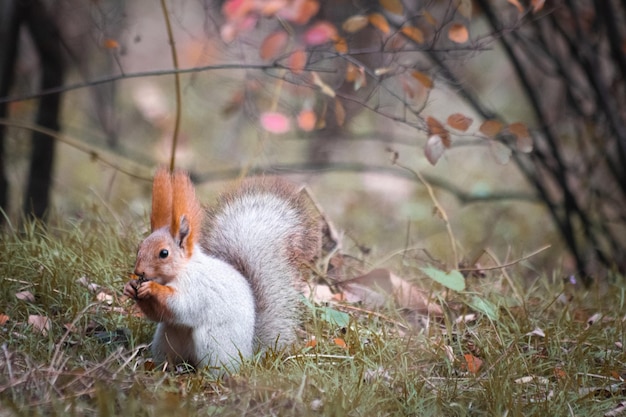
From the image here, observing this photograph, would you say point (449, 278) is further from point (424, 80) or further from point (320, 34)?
point (320, 34)

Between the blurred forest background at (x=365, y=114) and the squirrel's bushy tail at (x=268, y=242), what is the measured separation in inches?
16.9

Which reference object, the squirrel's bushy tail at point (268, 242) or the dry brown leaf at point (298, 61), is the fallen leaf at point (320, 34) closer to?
the dry brown leaf at point (298, 61)

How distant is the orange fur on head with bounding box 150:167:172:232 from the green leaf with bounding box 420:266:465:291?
976 millimetres

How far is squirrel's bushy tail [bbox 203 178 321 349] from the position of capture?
2410 mm

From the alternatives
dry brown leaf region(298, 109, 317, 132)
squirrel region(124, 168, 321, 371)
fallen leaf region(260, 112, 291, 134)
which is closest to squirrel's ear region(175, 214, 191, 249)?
squirrel region(124, 168, 321, 371)

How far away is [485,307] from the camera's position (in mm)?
2719

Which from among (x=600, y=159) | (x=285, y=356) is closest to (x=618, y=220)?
(x=600, y=159)

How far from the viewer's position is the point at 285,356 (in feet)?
7.73

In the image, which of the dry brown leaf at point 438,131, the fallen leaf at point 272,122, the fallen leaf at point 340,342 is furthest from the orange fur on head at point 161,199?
the fallen leaf at point 272,122

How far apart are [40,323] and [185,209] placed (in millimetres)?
607

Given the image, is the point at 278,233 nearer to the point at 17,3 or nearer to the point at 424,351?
the point at 424,351

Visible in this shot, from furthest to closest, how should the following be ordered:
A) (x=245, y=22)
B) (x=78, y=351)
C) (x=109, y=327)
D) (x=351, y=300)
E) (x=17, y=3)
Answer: (x=17, y=3) < (x=245, y=22) < (x=351, y=300) < (x=109, y=327) < (x=78, y=351)

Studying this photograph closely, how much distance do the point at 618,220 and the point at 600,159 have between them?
1.13ft

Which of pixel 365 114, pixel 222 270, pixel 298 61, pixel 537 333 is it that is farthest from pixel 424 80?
pixel 365 114
